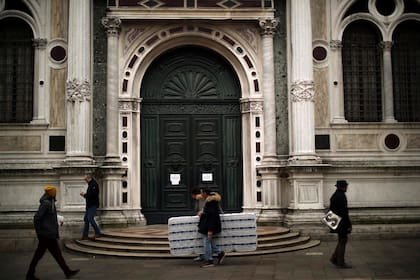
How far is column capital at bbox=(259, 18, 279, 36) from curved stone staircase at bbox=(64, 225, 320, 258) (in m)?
6.05

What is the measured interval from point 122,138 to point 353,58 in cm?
772

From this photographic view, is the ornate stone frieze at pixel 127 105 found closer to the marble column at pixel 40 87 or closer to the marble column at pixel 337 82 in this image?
the marble column at pixel 40 87

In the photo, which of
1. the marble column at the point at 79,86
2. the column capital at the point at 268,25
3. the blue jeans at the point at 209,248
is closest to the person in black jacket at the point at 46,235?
the blue jeans at the point at 209,248

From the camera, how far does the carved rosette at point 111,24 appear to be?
18.0 meters

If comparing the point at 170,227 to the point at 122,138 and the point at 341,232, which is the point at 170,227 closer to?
the point at 341,232

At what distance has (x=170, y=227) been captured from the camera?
41.7 feet

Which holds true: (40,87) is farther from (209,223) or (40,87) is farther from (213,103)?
(209,223)

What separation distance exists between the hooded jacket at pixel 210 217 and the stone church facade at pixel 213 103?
508 centimetres

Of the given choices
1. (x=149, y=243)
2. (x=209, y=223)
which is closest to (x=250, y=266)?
(x=209, y=223)

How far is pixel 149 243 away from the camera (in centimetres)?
1485

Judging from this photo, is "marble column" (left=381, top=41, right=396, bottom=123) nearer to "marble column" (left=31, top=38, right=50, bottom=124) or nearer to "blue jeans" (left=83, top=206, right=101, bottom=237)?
"blue jeans" (left=83, top=206, right=101, bottom=237)

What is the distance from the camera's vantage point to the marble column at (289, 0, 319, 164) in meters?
17.5

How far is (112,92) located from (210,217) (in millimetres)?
6904

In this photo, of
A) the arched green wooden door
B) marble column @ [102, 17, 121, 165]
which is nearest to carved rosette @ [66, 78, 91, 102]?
marble column @ [102, 17, 121, 165]
